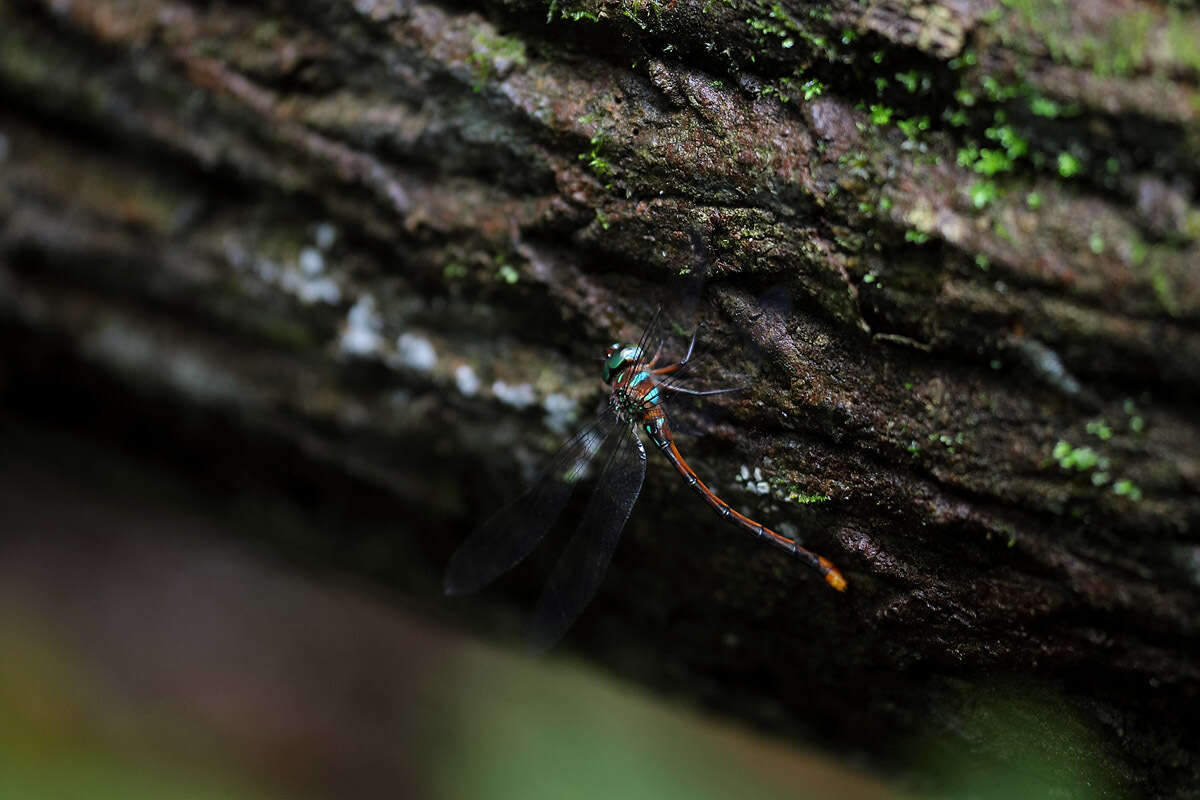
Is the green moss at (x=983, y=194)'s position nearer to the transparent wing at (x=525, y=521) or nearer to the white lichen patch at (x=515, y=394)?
the transparent wing at (x=525, y=521)

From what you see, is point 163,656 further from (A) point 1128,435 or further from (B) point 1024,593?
(A) point 1128,435

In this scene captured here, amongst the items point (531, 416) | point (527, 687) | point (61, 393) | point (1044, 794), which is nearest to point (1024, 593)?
point (1044, 794)

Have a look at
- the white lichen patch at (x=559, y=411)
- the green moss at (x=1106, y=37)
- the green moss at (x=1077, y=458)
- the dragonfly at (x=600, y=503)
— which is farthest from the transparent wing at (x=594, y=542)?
the green moss at (x=1106, y=37)

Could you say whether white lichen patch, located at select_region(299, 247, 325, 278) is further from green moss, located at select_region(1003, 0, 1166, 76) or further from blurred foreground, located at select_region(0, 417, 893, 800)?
green moss, located at select_region(1003, 0, 1166, 76)

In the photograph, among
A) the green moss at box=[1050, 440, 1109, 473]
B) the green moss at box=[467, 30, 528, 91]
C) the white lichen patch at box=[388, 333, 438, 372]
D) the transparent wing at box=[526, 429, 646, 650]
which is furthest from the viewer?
the white lichen patch at box=[388, 333, 438, 372]

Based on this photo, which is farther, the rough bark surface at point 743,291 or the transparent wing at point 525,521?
the transparent wing at point 525,521

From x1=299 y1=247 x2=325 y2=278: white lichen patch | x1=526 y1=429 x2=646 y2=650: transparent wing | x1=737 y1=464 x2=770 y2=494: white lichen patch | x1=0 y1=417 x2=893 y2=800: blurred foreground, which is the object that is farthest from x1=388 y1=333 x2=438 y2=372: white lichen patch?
x1=0 y1=417 x2=893 y2=800: blurred foreground

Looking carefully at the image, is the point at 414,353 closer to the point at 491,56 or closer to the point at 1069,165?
the point at 491,56
